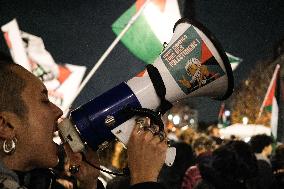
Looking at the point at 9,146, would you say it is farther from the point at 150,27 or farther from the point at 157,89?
the point at 150,27

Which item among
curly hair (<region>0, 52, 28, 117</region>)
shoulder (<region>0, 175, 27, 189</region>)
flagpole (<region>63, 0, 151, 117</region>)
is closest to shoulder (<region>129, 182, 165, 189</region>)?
shoulder (<region>0, 175, 27, 189</region>)

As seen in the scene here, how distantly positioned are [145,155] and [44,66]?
3.59 meters

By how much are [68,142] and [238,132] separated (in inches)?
396

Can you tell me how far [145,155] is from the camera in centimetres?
162

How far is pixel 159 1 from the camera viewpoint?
202 inches

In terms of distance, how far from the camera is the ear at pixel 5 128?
4.97 feet

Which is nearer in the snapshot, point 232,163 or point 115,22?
point 232,163

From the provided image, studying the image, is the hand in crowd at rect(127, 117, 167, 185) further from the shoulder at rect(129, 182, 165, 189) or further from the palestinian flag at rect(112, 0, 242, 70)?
the palestinian flag at rect(112, 0, 242, 70)

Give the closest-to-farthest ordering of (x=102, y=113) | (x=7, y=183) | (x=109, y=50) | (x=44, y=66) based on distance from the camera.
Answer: (x=7, y=183) < (x=102, y=113) < (x=44, y=66) < (x=109, y=50)

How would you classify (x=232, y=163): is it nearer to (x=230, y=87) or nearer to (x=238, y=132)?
(x=230, y=87)

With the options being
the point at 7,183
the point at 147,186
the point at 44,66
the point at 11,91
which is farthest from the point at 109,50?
the point at 7,183

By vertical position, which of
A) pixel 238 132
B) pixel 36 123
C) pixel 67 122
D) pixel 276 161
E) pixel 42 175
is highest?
pixel 36 123

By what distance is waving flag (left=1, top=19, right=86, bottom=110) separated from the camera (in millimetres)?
4758

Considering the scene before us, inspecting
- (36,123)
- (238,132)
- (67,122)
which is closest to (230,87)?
(67,122)
